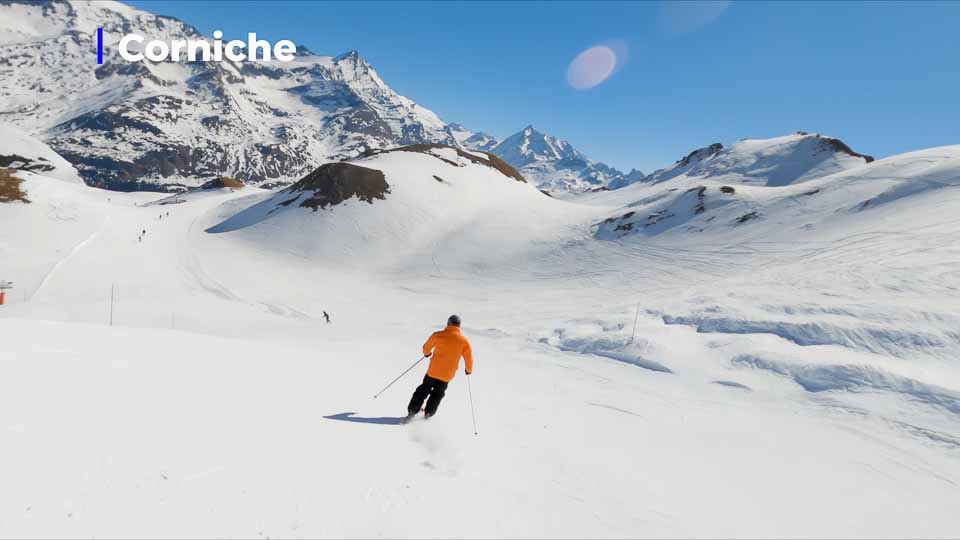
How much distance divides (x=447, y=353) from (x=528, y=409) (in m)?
2.39

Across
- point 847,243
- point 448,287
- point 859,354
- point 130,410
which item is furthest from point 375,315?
point 847,243

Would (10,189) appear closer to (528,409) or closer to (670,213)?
(528,409)

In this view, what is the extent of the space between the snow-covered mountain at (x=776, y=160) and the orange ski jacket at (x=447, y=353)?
118 metres

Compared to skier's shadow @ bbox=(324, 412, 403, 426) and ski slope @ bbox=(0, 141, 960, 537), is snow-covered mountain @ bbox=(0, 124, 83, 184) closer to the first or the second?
ski slope @ bbox=(0, 141, 960, 537)

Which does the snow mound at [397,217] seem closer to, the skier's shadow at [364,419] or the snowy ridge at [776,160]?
the skier's shadow at [364,419]

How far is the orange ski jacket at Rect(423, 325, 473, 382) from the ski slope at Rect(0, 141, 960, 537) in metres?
0.90

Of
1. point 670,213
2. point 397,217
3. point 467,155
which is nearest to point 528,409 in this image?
point 670,213

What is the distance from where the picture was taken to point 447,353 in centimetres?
744

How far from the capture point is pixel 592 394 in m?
10.2

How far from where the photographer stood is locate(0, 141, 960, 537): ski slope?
440 centimetres

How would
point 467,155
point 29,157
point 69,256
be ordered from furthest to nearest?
1. point 29,157
2. point 467,155
3. point 69,256

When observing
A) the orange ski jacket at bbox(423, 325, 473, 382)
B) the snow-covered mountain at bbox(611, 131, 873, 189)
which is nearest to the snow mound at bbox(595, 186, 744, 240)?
the orange ski jacket at bbox(423, 325, 473, 382)

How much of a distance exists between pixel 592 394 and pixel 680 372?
395 centimetres

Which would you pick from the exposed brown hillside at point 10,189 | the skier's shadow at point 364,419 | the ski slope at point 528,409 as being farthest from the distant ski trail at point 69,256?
the skier's shadow at point 364,419
